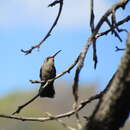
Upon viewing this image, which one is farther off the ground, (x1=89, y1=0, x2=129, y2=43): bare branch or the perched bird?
(x1=89, y1=0, x2=129, y2=43): bare branch

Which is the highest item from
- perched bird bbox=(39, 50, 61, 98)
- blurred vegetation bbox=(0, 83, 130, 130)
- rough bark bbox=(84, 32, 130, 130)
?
rough bark bbox=(84, 32, 130, 130)

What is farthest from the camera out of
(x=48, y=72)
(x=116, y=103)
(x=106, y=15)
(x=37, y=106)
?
(x=37, y=106)

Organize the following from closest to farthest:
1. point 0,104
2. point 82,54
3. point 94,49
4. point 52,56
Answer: point 82,54 → point 94,49 → point 52,56 → point 0,104

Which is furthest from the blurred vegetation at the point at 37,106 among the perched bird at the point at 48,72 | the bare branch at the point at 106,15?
the bare branch at the point at 106,15

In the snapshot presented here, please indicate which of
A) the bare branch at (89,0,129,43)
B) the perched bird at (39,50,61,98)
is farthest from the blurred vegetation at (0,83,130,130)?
the bare branch at (89,0,129,43)

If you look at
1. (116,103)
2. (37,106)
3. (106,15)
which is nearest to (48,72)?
(106,15)

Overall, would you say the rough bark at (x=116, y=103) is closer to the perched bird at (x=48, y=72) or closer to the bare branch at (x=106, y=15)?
the bare branch at (x=106, y=15)

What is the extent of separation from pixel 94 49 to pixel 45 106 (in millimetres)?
107250

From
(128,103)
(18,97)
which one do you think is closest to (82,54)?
(128,103)

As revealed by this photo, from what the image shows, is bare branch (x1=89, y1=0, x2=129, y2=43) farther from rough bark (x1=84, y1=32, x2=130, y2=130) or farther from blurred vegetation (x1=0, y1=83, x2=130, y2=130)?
blurred vegetation (x1=0, y1=83, x2=130, y2=130)

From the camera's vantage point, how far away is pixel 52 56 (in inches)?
419

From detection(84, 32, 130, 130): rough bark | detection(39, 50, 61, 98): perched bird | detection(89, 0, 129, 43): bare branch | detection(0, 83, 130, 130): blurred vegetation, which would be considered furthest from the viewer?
detection(0, 83, 130, 130): blurred vegetation

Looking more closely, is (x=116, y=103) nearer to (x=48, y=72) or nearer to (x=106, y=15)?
(x=106, y=15)

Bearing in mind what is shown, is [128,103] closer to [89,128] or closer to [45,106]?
[89,128]
